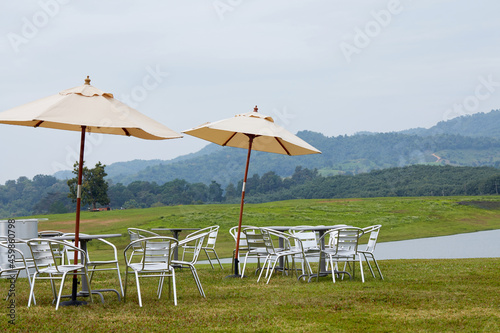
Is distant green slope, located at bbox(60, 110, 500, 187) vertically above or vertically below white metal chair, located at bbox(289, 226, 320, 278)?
above

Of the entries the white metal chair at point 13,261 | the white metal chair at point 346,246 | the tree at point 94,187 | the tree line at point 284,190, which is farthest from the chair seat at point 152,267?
the tree line at point 284,190

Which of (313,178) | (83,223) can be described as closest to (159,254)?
(83,223)

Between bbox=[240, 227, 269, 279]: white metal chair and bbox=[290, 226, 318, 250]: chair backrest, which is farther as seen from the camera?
bbox=[290, 226, 318, 250]: chair backrest

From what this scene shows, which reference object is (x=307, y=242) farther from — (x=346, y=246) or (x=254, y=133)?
(x=254, y=133)

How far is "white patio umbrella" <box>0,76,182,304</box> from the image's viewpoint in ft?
18.1

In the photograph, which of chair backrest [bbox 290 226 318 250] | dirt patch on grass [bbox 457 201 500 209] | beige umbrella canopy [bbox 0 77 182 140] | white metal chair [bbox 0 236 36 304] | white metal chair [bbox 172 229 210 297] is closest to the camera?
beige umbrella canopy [bbox 0 77 182 140]

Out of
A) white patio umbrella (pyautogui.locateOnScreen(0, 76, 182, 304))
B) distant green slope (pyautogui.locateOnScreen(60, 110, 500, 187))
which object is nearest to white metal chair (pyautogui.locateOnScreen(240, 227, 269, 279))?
white patio umbrella (pyautogui.locateOnScreen(0, 76, 182, 304))

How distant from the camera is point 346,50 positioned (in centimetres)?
1495

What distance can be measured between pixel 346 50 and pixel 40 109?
35.0 ft

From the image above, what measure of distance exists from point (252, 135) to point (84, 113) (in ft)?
12.2

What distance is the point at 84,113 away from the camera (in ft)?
18.7

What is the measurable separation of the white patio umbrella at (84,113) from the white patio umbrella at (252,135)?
68.9 inches

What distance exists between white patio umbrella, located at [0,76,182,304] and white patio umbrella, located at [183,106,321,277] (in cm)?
175

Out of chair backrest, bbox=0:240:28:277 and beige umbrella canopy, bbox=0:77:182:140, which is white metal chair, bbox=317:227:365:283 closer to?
beige umbrella canopy, bbox=0:77:182:140
